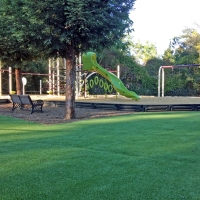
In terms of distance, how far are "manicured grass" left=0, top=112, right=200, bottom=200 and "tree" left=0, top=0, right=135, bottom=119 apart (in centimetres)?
403

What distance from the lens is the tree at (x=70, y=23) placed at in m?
9.55

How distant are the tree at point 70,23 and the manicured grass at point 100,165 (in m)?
4.03

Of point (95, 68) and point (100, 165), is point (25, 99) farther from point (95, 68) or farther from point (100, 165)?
point (100, 165)

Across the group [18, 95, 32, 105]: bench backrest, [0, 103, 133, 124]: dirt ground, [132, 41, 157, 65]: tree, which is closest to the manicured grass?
[0, 103, 133, 124]: dirt ground

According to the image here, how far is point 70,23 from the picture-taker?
9727 millimetres

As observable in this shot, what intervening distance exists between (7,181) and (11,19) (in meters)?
8.36

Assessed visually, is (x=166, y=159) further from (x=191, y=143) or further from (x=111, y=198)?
(x=111, y=198)

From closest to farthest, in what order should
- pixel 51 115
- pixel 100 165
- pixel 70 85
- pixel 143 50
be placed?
pixel 100 165, pixel 70 85, pixel 51 115, pixel 143 50

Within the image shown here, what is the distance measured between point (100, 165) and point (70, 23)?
6382 mm

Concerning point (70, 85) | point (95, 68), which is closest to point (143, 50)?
point (95, 68)

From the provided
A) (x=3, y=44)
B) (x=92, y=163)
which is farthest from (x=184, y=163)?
(x=3, y=44)

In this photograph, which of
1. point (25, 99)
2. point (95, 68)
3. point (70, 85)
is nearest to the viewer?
point (70, 85)

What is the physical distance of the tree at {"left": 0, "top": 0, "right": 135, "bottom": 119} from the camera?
9555 millimetres

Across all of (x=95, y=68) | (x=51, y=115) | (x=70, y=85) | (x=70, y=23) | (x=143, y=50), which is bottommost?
(x=51, y=115)
